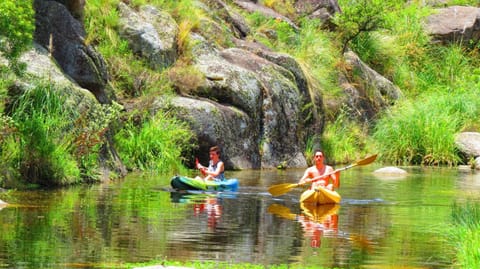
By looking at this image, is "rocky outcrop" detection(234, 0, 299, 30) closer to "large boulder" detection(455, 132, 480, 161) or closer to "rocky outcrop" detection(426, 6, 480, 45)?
"large boulder" detection(455, 132, 480, 161)

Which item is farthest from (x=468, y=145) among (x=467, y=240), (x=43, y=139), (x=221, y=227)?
(x=467, y=240)

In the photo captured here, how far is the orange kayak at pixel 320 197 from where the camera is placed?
695 inches

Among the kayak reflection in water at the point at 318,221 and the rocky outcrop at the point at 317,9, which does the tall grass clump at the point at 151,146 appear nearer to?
the kayak reflection in water at the point at 318,221

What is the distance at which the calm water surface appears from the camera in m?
10.5

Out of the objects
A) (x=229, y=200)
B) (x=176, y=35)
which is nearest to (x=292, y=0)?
(x=176, y=35)

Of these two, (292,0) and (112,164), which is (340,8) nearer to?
(292,0)

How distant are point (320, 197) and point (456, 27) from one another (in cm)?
3158

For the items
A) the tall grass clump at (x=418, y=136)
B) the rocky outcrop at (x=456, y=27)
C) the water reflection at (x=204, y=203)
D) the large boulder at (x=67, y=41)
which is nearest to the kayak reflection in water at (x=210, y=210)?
the water reflection at (x=204, y=203)

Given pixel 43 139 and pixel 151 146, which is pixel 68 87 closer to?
pixel 43 139

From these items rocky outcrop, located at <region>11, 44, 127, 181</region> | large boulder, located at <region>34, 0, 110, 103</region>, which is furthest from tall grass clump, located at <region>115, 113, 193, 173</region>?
rocky outcrop, located at <region>11, 44, 127, 181</region>

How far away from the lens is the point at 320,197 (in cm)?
1767

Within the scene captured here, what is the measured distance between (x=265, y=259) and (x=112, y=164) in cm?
1175

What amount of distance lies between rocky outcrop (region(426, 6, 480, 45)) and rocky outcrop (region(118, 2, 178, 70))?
21.0 metres

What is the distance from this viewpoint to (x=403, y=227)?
1420cm
